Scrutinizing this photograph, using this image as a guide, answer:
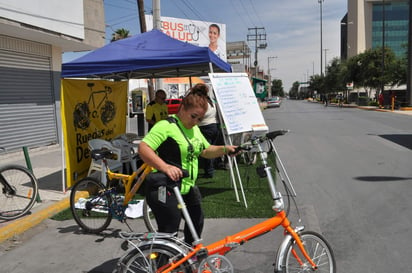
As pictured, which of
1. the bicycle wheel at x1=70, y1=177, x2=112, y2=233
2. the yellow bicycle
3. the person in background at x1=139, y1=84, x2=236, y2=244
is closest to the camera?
the person in background at x1=139, y1=84, x2=236, y2=244

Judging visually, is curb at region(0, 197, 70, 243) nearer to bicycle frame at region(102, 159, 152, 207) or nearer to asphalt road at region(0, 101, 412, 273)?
asphalt road at region(0, 101, 412, 273)

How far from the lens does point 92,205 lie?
4.86m

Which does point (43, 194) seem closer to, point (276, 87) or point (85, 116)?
→ point (85, 116)

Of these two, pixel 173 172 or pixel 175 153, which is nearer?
pixel 173 172

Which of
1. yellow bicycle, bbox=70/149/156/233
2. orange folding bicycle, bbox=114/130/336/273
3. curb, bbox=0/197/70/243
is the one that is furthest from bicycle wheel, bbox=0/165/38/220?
orange folding bicycle, bbox=114/130/336/273

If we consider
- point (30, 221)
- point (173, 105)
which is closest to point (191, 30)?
point (173, 105)

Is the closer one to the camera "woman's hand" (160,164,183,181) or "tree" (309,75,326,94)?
"woman's hand" (160,164,183,181)

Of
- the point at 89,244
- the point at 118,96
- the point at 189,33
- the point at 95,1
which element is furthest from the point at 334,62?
the point at 89,244

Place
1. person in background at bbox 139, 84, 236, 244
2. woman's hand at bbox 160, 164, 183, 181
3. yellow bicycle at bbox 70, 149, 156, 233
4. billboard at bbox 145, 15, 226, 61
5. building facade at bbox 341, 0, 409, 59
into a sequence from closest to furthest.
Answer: woman's hand at bbox 160, 164, 183, 181 < person in background at bbox 139, 84, 236, 244 < yellow bicycle at bbox 70, 149, 156, 233 < billboard at bbox 145, 15, 226, 61 < building facade at bbox 341, 0, 409, 59

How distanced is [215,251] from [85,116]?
18.0 feet

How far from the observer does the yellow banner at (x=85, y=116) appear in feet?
22.6

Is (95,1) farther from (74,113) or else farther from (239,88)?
(239,88)

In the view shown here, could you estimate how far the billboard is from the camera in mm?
31453

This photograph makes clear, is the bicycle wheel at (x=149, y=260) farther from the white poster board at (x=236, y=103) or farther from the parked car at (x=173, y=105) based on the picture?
the parked car at (x=173, y=105)
